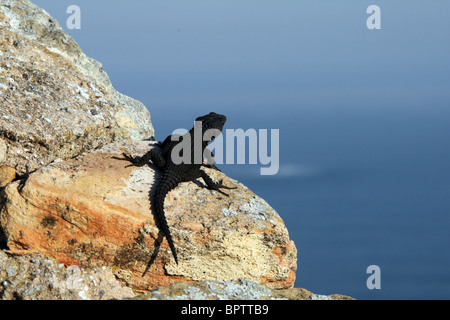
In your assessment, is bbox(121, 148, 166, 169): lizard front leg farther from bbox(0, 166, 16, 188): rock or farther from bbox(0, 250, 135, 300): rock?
bbox(0, 250, 135, 300): rock

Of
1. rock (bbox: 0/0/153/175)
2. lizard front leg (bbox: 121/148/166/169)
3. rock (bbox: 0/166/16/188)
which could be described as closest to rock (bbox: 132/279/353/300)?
lizard front leg (bbox: 121/148/166/169)

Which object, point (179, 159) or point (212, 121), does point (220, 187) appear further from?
point (212, 121)

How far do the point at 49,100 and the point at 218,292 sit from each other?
4.77 metres

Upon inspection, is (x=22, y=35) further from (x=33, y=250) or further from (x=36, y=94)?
(x=33, y=250)

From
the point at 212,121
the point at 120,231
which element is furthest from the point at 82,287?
the point at 212,121

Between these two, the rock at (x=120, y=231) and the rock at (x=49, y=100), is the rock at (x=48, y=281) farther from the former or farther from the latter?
the rock at (x=49, y=100)

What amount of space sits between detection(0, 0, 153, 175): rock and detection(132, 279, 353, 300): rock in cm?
357

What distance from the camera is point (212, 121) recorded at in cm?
996

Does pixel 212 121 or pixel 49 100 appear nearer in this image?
pixel 49 100

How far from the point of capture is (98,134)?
8867 mm

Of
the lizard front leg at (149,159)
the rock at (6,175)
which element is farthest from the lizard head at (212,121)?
the rock at (6,175)

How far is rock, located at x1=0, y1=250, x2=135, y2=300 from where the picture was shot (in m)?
5.91

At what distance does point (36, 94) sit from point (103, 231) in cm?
294
